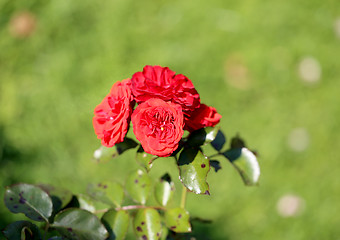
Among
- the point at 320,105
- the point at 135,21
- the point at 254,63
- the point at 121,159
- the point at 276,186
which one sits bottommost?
the point at 276,186

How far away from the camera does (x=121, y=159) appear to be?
2201mm

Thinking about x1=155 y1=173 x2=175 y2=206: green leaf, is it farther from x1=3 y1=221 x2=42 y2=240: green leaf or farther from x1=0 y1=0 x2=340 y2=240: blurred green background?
x1=0 y1=0 x2=340 y2=240: blurred green background

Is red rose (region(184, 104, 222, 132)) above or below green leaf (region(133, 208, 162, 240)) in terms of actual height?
above

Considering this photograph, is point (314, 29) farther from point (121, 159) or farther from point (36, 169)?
point (36, 169)

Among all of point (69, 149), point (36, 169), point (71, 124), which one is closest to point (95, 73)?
point (71, 124)

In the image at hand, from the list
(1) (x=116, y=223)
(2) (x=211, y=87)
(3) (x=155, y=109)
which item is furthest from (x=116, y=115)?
(2) (x=211, y=87)

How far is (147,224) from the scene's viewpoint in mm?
995

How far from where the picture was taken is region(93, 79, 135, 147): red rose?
0.86 metres

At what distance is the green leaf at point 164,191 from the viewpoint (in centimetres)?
108

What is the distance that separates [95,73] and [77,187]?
75 centimetres

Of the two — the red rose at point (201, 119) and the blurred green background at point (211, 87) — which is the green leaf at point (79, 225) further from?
the blurred green background at point (211, 87)

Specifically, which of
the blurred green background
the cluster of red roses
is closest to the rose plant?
the cluster of red roses

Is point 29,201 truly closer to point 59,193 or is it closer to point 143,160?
point 59,193

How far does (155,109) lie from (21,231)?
417mm
